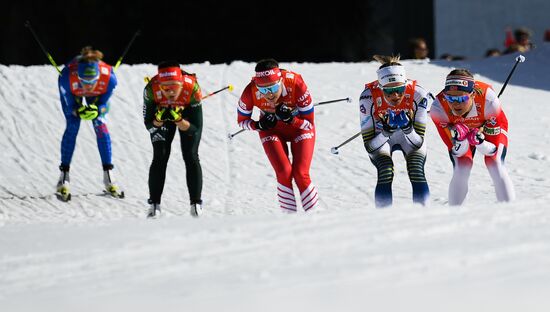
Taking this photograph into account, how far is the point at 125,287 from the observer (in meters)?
6.94

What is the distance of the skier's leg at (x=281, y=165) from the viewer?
34.9ft

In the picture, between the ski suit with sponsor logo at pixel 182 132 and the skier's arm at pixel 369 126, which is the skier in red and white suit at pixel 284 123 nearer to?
the ski suit with sponsor logo at pixel 182 132

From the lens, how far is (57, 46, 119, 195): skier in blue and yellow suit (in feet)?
41.5

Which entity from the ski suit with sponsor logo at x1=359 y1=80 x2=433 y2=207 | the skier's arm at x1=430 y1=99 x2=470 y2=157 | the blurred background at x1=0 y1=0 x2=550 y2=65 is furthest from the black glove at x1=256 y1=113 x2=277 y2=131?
the blurred background at x1=0 y1=0 x2=550 y2=65

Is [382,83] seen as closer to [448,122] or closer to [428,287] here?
[448,122]

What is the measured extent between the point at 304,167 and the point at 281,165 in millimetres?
185

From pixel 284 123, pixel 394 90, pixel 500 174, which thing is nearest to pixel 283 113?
pixel 284 123

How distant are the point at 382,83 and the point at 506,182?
1.13 metres

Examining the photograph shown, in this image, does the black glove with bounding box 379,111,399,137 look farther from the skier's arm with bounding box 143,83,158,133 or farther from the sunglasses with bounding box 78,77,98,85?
the sunglasses with bounding box 78,77,98,85

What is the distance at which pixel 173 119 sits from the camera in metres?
10.7

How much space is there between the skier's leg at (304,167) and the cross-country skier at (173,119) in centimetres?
76

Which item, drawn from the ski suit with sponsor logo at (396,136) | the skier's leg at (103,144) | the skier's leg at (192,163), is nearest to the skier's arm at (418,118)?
the ski suit with sponsor logo at (396,136)

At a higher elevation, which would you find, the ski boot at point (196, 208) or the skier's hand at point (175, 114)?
the skier's hand at point (175, 114)

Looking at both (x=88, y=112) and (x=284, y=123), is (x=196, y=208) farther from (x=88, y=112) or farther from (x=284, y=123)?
(x=88, y=112)
